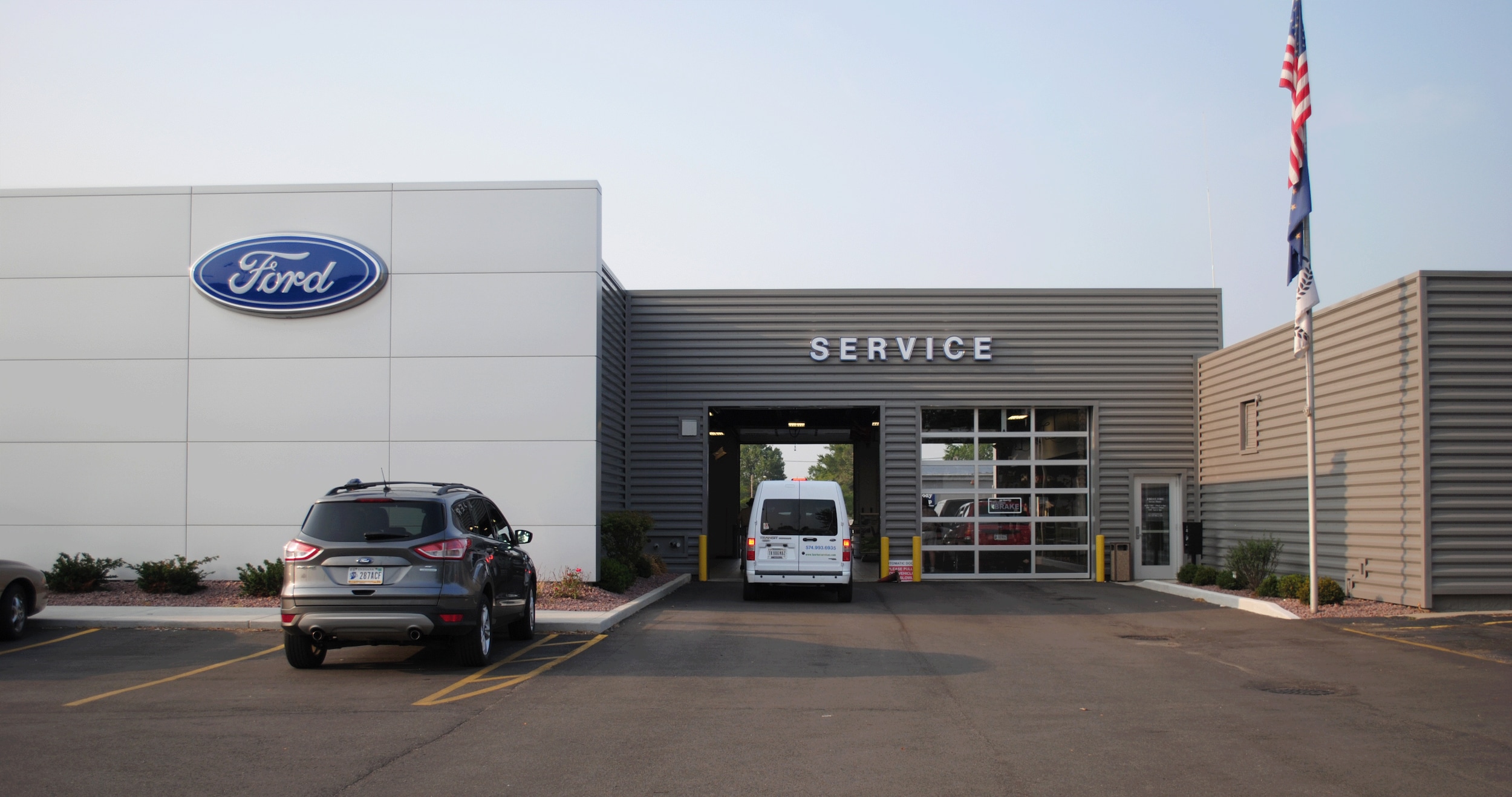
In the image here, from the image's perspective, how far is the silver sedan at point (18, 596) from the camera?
11883 mm

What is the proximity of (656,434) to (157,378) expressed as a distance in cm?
914

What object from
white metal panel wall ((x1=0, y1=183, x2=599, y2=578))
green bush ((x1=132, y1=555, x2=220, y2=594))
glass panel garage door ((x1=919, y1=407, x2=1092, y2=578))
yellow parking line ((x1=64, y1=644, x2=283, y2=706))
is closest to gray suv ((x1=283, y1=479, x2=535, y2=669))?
yellow parking line ((x1=64, y1=644, x2=283, y2=706))

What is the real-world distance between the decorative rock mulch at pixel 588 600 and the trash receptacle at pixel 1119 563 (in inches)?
383

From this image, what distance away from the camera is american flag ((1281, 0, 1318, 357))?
15055 millimetres

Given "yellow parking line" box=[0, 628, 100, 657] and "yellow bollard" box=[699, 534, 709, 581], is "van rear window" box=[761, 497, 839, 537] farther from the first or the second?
"yellow parking line" box=[0, 628, 100, 657]

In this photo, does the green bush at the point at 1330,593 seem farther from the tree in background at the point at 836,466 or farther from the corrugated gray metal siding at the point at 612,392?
the tree in background at the point at 836,466

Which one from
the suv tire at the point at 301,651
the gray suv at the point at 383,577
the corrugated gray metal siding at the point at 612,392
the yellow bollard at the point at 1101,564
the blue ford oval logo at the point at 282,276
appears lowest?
the yellow bollard at the point at 1101,564

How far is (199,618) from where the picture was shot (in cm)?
1331

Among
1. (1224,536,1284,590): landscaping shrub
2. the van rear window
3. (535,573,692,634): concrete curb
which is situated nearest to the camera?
(535,573,692,634): concrete curb

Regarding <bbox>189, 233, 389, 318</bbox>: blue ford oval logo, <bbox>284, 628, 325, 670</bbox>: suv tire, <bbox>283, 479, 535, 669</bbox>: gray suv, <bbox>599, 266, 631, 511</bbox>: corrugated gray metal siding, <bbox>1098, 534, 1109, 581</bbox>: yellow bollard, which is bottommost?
<bbox>1098, 534, 1109, 581</bbox>: yellow bollard

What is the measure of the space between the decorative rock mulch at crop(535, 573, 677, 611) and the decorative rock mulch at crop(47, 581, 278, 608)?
3574 mm

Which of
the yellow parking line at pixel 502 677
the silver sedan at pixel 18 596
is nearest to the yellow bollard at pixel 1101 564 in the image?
the yellow parking line at pixel 502 677

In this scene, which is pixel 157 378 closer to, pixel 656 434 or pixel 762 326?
pixel 656 434

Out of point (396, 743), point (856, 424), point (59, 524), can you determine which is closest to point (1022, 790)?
point (396, 743)
